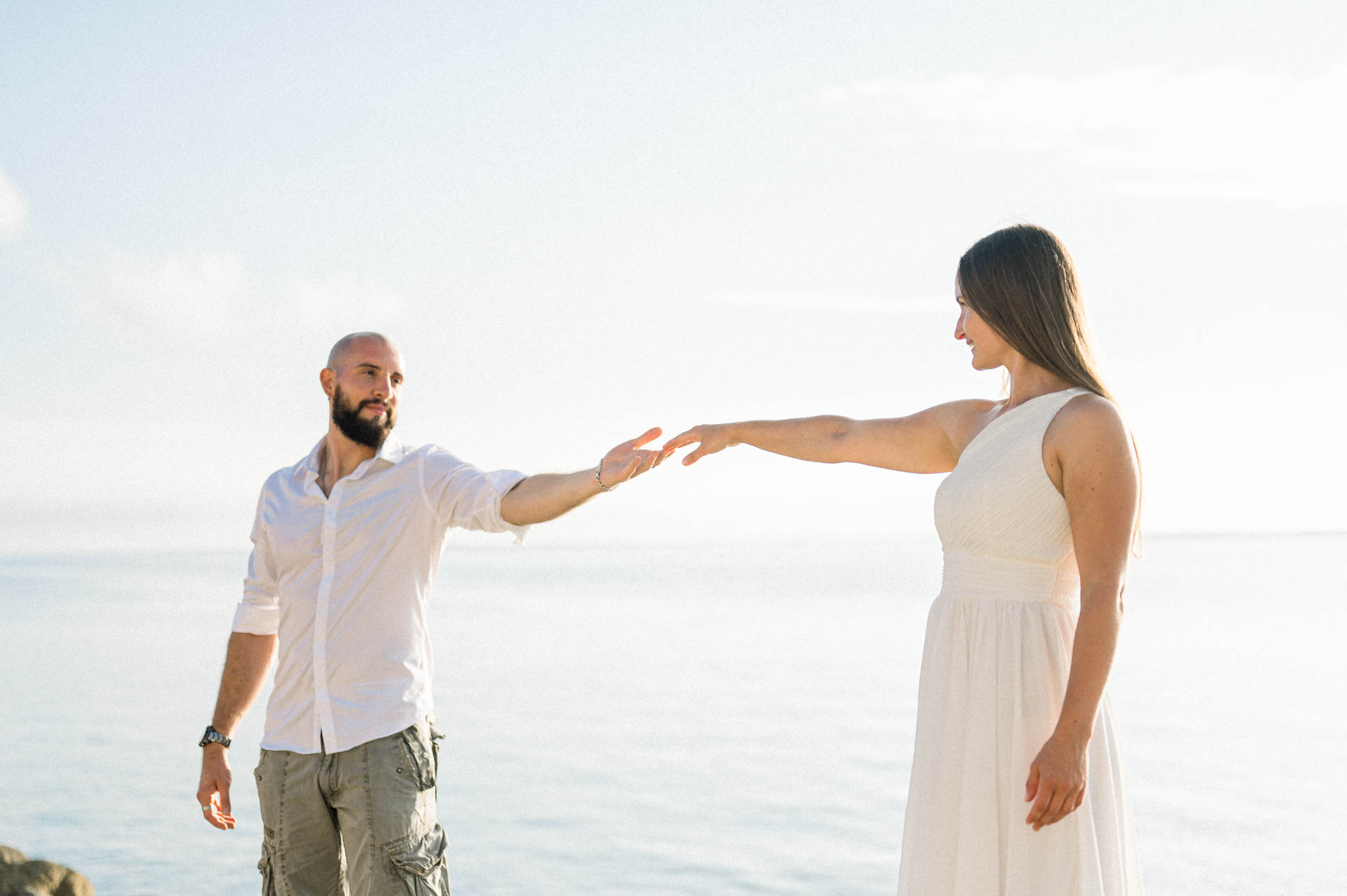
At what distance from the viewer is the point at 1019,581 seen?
2625mm

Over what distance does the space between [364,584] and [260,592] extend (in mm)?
489

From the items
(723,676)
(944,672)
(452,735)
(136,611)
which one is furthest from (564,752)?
(136,611)

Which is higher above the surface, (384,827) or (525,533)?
(525,533)

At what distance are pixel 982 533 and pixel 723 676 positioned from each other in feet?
45.8

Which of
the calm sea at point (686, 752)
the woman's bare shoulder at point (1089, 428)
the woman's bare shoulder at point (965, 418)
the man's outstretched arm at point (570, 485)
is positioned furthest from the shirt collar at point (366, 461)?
the calm sea at point (686, 752)

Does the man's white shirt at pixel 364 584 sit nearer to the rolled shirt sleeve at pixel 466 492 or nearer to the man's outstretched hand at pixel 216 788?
the rolled shirt sleeve at pixel 466 492

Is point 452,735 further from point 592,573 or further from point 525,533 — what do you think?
point 592,573

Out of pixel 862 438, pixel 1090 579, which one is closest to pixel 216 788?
pixel 862 438

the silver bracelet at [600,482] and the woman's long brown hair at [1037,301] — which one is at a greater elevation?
the woman's long brown hair at [1037,301]

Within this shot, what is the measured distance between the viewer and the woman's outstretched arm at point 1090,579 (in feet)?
7.87

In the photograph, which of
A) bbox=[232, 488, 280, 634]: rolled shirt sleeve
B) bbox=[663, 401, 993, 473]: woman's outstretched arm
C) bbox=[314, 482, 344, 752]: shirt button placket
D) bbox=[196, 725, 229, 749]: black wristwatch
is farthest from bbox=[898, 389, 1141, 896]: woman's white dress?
bbox=[196, 725, 229, 749]: black wristwatch

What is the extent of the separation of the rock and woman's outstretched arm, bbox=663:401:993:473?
4.32 metres

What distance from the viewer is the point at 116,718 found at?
13523mm

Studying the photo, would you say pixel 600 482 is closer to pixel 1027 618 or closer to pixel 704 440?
pixel 704 440
